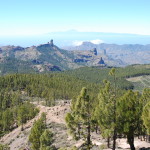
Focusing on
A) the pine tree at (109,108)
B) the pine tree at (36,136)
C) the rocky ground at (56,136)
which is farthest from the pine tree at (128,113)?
the pine tree at (36,136)

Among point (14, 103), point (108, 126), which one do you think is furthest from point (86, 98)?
point (14, 103)

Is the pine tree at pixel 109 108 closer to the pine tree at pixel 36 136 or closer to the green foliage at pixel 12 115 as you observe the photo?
the pine tree at pixel 36 136

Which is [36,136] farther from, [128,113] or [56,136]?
[128,113]

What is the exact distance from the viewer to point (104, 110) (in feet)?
144

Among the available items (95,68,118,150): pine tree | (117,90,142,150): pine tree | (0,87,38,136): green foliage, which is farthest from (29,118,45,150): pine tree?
(0,87,38,136): green foliage

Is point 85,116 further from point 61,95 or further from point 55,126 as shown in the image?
point 61,95

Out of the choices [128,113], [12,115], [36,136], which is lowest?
[12,115]

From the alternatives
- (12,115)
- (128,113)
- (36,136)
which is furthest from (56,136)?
(12,115)

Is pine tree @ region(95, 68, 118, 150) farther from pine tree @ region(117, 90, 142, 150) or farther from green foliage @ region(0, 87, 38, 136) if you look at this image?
green foliage @ region(0, 87, 38, 136)

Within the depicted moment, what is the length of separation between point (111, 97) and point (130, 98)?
14.4 feet

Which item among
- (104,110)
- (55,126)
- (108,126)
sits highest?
(104,110)

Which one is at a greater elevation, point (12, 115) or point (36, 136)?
point (36, 136)

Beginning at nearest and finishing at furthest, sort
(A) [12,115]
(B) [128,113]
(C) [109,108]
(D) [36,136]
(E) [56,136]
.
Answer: (C) [109,108], (B) [128,113], (D) [36,136], (E) [56,136], (A) [12,115]

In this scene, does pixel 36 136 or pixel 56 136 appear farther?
pixel 56 136
